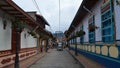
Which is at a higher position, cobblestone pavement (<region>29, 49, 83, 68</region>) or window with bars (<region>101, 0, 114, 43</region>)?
window with bars (<region>101, 0, 114, 43</region>)

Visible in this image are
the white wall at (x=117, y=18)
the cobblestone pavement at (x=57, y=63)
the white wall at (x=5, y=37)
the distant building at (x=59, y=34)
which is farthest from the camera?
the distant building at (x=59, y=34)

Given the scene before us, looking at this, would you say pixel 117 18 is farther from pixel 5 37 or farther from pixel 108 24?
pixel 5 37

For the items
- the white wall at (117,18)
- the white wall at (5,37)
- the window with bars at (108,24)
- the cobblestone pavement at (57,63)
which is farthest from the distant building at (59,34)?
the white wall at (117,18)

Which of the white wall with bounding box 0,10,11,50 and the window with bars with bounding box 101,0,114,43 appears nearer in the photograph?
the window with bars with bounding box 101,0,114,43

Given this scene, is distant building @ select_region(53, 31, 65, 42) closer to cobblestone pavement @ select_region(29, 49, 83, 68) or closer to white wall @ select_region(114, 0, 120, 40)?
cobblestone pavement @ select_region(29, 49, 83, 68)

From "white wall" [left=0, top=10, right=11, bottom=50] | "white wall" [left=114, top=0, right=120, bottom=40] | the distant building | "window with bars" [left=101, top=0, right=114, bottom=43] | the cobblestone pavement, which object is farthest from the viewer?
the distant building

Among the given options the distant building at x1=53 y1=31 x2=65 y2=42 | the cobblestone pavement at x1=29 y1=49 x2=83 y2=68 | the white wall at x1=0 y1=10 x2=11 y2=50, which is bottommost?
the cobblestone pavement at x1=29 y1=49 x2=83 y2=68

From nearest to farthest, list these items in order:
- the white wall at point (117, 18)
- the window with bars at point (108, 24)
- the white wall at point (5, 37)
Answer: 1. the white wall at point (117, 18)
2. the window with bars at point (108, 24)
3. the white wall at point (5, 37)

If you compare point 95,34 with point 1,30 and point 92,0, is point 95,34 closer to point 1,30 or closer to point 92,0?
point 92,0

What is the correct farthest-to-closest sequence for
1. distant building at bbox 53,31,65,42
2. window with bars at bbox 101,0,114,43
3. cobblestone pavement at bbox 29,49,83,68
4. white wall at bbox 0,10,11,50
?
distant building at bbox 53,31,65,42 < cobblestone pavement at bbox 29,49,83,68 < white wall at bbox 0,10,11,50 < window with bars at bbox 101,0,114,43

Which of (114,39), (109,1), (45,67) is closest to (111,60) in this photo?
(114,39)

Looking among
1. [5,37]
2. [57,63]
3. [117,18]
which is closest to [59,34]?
[57,63]

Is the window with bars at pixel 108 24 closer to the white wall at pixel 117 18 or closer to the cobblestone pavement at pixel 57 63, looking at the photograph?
the white wall at pixel 117 18

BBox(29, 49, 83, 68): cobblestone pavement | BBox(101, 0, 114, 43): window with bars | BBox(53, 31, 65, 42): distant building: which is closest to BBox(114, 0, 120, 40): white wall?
BBox(101, 0, 114, 43): window with bars
